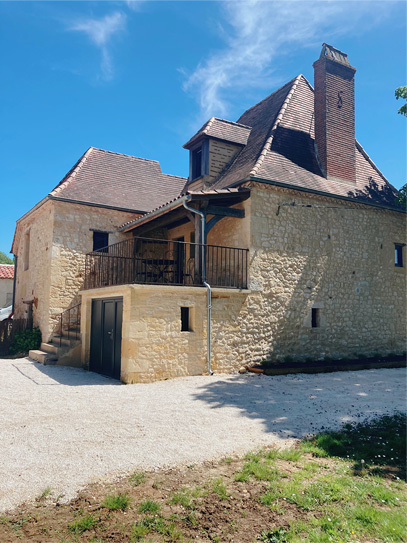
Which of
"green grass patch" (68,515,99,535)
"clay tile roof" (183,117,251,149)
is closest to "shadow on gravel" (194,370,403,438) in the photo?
"green grass patch" (68,515,99,535)

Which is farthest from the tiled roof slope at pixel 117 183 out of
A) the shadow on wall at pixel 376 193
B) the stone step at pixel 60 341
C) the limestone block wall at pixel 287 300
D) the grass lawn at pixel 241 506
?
the grass lawn at pixel 241 506

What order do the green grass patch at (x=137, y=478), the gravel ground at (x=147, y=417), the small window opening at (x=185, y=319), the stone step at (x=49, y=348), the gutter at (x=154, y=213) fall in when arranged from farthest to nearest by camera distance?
the stone step at (x=49, y=348), the gutter at (x=154, y=213), the small window opening at (x=185, y=319), the gravel ground at (x=147, y=417), the green grass patch at (x=137, y=478)

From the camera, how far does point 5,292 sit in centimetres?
2769

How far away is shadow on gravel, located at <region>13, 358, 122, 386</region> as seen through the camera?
9250 mm

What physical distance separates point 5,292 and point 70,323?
16.7 meters

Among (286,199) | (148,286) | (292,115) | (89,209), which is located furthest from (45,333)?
(292,115)

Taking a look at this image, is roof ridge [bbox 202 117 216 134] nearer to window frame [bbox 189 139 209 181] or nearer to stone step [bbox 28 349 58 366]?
window frame [bbox 189 139 209 181]

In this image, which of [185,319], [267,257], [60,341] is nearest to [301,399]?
[185,319]

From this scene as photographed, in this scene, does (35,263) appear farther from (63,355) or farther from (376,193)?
(376,193)

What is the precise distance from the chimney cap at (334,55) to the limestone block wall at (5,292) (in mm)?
22960

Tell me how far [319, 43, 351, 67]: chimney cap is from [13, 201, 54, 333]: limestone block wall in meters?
9.99

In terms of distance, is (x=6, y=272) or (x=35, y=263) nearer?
(x=35, y=263)

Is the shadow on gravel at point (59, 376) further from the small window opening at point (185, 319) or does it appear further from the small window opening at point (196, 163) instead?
the small window opening at point (196, 163)

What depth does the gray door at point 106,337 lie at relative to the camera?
33.1 feet
